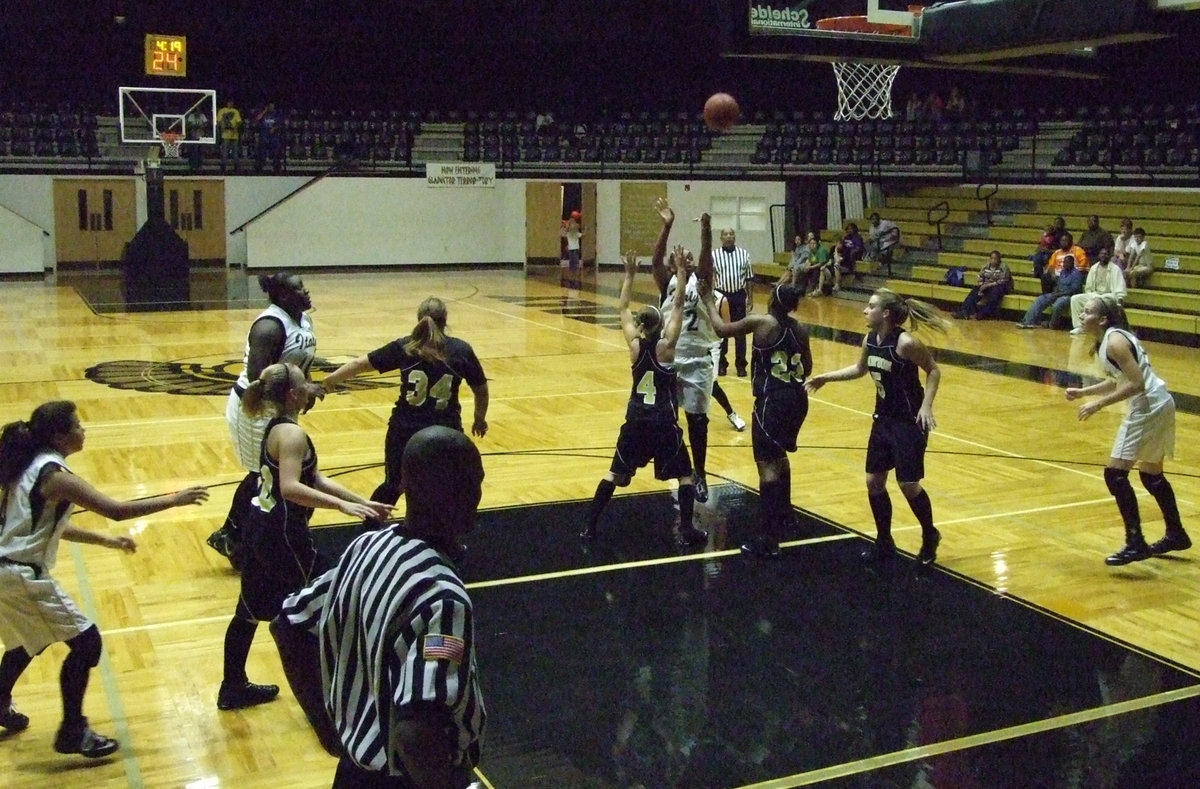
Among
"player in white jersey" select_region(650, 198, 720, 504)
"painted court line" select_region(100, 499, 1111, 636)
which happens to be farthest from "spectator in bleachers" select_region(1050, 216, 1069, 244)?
"player in white jersey" select_region(650, 198, 720, 504)

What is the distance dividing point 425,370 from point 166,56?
75.8 feet

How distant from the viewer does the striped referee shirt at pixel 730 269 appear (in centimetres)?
1344

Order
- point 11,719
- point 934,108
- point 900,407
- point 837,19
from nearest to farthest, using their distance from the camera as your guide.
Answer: point 11,719 → point 900,407 → point 837,19 → point 934,108

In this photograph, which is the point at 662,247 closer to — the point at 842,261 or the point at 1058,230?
the point at 1058,230

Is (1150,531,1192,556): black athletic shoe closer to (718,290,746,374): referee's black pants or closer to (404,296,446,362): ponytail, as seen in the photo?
(404,296,446,362): ponytail

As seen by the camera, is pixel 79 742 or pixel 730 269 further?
pixel 730 269

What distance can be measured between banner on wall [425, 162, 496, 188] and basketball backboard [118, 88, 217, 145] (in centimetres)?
489

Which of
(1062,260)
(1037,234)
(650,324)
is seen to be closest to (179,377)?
(650,324)

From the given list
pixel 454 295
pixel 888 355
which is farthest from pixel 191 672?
pixel 454 295

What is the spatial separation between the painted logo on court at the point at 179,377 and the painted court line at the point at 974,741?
891 cm

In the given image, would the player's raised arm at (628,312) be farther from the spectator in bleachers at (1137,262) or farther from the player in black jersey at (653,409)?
the spectator in bleachers at (1137,262)

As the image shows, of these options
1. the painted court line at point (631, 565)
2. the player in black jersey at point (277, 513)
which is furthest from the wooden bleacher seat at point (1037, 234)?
the player in black jersey at point (277, 513)

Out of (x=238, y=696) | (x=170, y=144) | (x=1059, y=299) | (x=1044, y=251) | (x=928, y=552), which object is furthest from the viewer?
(x=170, y=144)

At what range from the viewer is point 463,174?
28812 millimetres
